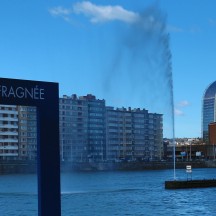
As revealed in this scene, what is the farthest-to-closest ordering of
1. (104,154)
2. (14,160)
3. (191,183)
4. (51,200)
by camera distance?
(104,154) < (14,160) < (191,183) < (51,200)

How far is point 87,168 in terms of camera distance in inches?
6117

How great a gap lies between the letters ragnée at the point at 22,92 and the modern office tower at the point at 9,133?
457 ft

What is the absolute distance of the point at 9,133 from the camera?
502 feet

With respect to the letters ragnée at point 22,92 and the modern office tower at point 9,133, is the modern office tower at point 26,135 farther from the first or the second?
the letters ragnée at point 22,92

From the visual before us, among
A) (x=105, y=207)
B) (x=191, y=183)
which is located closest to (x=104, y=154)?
(x=191, y=183)

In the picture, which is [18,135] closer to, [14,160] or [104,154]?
[14,160]

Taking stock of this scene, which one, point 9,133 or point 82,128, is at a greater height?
point 82,128

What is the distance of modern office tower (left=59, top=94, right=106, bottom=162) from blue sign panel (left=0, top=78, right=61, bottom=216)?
14491 cm

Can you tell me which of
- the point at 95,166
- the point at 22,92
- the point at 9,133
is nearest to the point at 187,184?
the point at 22,92

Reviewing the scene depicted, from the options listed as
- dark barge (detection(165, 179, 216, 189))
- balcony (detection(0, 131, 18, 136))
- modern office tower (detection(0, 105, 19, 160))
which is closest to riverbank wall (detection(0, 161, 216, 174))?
modern office tower (detection(0, 105, 19, 160))

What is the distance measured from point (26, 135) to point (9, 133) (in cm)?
711

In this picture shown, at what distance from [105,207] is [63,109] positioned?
123 metres

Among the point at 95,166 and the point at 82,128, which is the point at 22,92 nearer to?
the point at 95,166

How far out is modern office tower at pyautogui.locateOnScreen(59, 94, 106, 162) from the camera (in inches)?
6447
